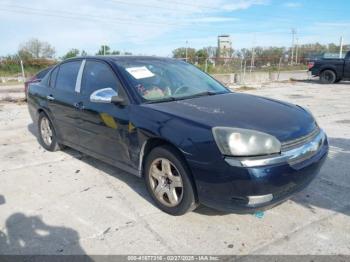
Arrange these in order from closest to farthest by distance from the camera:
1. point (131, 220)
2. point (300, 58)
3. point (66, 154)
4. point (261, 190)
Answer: point (261, 190)
point (131, 220)
point (66, 154)
point (300, 58)

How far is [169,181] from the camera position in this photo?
342 cm

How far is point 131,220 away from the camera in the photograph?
135 inches

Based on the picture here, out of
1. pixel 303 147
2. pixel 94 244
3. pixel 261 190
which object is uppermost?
pixel 303 147

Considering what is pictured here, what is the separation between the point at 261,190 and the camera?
9.28 ft

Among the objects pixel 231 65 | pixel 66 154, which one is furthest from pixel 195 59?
pixel 66 154

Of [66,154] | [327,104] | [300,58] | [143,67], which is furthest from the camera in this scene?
[300,58]

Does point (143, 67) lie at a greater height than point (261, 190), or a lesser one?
greater

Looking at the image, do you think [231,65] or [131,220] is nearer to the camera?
[131,220]

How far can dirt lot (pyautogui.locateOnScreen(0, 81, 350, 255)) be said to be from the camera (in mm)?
2984

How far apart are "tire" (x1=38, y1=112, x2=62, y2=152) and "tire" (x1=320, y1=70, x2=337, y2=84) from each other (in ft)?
54.4

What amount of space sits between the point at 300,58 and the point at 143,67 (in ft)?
109

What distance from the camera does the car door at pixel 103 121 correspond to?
3.83 meters

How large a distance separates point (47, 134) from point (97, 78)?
1.98 meters

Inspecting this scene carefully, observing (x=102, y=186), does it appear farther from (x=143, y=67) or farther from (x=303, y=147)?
(x=303, y=147)
